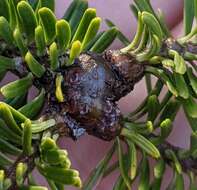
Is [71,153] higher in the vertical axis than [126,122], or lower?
lower

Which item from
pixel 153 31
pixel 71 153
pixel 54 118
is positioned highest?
pixel 153 31

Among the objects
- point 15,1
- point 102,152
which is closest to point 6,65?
point 15,1

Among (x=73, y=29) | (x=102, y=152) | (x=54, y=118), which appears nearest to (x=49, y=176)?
(x=54, y=118)

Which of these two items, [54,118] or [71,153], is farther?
[71,153]

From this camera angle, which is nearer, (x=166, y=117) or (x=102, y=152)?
(x=166, y=117)

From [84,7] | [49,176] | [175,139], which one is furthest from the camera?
[175,139]

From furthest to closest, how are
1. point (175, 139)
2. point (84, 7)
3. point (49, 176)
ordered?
1. point (175, 139)
2. point (84, 7)
3. point (49, 176)

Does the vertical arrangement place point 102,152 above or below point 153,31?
below

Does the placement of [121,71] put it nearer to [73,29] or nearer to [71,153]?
[73,29]

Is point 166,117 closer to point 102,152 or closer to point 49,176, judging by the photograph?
point 49,176
